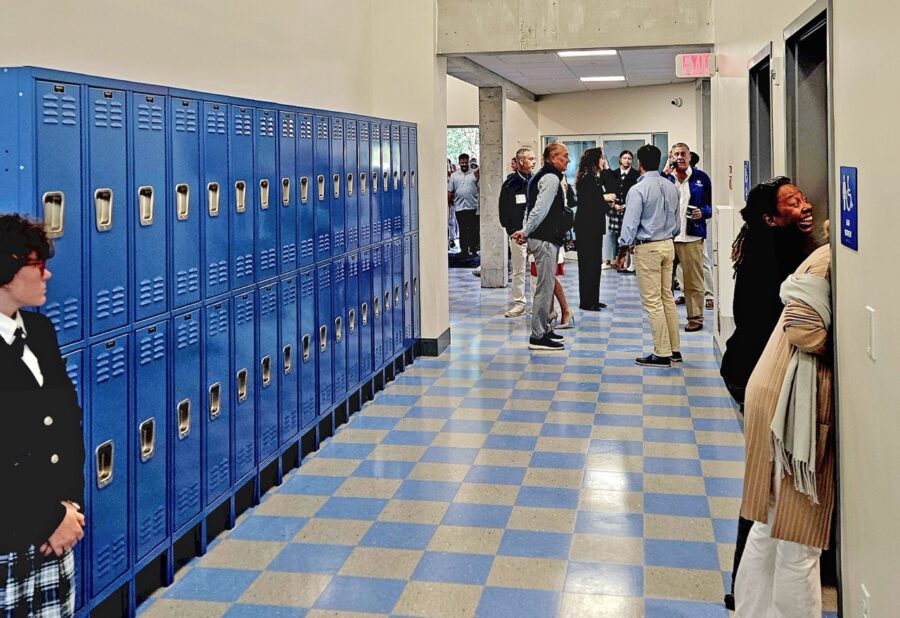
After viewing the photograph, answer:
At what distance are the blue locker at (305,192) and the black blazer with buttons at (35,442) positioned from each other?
298 centimetres

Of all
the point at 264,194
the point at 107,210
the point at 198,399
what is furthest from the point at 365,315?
the point at 107,210

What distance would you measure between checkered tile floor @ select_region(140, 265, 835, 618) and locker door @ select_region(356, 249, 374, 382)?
28 centimetres

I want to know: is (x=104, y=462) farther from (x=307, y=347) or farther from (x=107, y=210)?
(x=307, y=347)

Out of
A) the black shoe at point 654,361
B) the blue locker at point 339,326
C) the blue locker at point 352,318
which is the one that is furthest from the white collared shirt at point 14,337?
the black shoe at point 654,361

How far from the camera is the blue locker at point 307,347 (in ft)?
17.7

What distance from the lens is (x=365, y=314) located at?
674 cm

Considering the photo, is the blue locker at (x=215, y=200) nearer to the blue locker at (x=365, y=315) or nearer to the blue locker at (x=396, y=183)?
the blue locker at (x=365, y=315)

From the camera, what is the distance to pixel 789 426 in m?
2.93

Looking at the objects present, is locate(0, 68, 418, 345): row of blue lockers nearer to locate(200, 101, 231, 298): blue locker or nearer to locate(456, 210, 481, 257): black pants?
locate(200, 101, 231, 298): blue locker

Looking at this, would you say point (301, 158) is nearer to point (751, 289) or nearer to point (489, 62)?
point (751, 289)

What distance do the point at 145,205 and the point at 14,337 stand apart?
1346mm

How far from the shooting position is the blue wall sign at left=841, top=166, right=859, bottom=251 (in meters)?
2.67

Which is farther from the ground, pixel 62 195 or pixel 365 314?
pixel 62 195

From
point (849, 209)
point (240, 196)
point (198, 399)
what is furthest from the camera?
point (240, 196)
